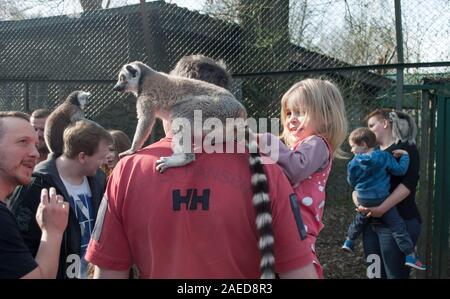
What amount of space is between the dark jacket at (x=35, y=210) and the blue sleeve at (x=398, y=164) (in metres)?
3.18

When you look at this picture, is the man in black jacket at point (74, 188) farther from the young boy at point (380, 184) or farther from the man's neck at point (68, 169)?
the young boy at point (380, 184)

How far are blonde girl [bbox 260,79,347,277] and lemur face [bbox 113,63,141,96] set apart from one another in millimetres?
1460

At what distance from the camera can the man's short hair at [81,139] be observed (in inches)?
138

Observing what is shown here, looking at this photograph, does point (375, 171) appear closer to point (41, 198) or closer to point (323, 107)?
point (323, 107)

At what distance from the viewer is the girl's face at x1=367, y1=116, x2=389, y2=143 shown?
522 cm

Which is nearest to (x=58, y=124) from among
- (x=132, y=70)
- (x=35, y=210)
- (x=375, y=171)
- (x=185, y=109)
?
(x=132, y=70)

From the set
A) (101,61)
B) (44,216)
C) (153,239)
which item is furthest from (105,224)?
(101,61)

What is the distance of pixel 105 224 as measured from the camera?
2039mm

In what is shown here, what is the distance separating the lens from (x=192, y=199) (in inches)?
74.0

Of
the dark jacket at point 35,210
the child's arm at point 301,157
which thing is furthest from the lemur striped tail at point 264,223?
the dark jacket at point 35,210

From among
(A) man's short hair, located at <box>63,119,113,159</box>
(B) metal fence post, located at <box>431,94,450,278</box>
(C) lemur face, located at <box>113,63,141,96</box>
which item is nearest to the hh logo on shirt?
(A) man's short hair, located at <box>63,119,113,159</box>

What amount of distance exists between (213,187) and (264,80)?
4458mm

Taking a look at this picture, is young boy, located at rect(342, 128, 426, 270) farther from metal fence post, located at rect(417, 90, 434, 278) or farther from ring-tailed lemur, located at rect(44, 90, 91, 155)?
ring-tailed lemur, located at rect(44, 90, 91, 155)
